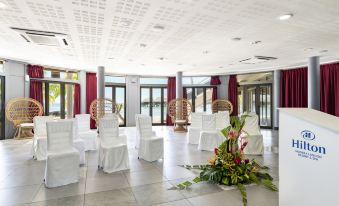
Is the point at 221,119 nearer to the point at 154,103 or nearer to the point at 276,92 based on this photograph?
the point at 276,92

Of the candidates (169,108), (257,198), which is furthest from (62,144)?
(169,108)

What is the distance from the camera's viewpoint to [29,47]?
5812mm

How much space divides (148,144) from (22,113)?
591cm

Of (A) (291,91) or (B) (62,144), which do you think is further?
(A) (291,91)

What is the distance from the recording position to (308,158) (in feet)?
5.52

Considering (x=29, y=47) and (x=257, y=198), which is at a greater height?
(x=29, y=47)

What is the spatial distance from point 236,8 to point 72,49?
469 centimetres

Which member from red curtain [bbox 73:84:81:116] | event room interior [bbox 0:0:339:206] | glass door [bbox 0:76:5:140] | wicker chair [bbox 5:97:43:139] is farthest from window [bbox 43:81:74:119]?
glass door [bbox 0:76:5:140]

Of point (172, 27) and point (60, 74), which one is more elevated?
point (172, 27)

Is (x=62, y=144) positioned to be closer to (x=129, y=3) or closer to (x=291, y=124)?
(x=129, y=3)

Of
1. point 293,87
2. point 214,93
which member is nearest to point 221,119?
point 293,87

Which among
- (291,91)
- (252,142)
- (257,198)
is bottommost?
(257,198)

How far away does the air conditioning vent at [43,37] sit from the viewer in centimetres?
457

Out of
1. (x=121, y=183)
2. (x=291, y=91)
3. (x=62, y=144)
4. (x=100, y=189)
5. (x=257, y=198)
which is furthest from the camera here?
(x=291, y=91)
